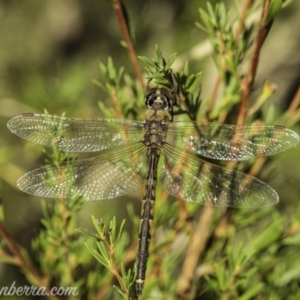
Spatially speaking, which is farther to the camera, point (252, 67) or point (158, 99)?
point (158, 99)

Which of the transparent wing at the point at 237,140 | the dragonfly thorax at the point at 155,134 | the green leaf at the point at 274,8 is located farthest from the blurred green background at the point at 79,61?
the green leaf at the point at 274,8

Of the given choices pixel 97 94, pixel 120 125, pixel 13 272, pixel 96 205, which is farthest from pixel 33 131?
pixel 97 94

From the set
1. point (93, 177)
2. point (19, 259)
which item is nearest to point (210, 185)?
point (93, 177)

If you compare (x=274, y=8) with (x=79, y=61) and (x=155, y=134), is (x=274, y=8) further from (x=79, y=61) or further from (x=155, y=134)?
(x=79, y=61)

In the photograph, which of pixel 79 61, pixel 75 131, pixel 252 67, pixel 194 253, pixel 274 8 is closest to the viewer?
pixel 274 8

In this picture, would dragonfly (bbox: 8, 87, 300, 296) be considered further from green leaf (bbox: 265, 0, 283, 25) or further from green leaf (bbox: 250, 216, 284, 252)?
green leaf (bbox: 265, 0, 283, 25)

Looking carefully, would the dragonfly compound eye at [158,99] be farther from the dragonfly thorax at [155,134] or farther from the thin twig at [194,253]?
the thin twig at [194,253]
